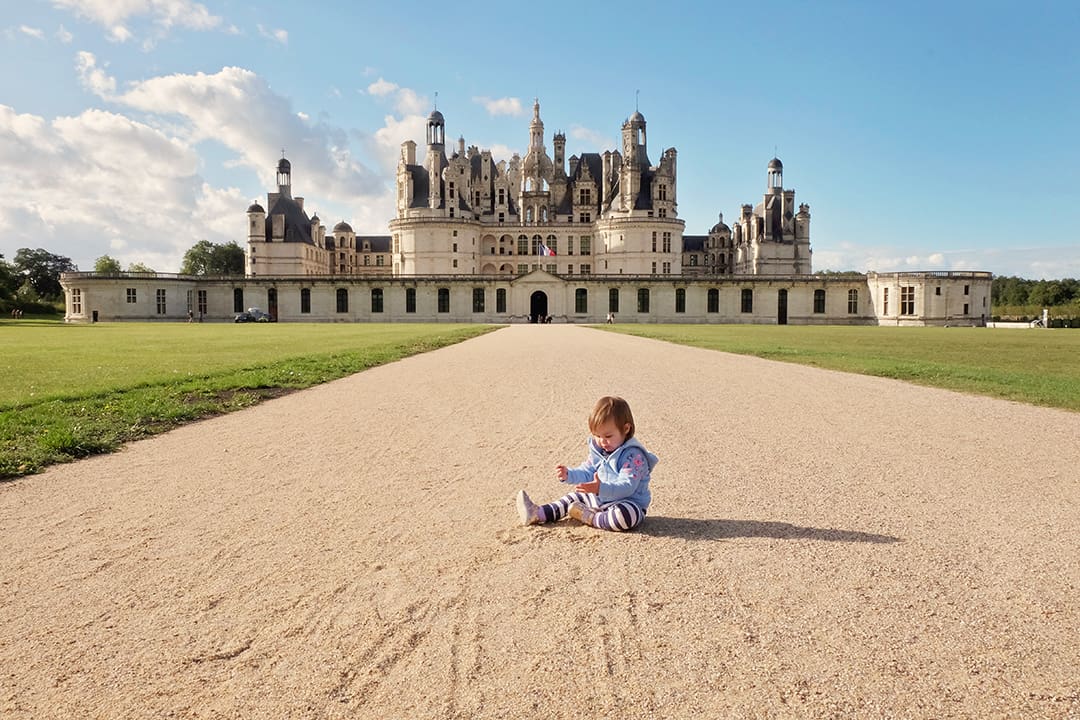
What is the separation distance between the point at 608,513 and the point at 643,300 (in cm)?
6515

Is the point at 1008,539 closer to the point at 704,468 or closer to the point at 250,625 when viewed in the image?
the point at 704,468

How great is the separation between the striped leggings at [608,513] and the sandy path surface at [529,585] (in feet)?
0.36

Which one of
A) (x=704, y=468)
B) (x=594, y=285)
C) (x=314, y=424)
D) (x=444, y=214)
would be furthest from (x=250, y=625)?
(x=444, y=214)

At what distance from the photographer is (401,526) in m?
4.77

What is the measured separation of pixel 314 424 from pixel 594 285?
199 feet

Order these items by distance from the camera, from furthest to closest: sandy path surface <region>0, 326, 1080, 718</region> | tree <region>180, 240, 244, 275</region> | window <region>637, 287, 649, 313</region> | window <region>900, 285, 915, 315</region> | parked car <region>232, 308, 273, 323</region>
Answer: tree <region>180, 240, 244, 275</region>, window <region>637, 287, 649, 313</region>, parked car <region>232, 308, 273, 323</region>, window <region>900, 285, 915, 315</region>, sandy path surface <region>0, 326, 1080, 718</region>

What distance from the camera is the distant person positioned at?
185 inches

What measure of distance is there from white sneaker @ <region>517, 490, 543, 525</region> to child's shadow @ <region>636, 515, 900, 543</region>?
682 millimetres

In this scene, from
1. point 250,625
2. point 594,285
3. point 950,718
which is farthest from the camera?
point 594,285

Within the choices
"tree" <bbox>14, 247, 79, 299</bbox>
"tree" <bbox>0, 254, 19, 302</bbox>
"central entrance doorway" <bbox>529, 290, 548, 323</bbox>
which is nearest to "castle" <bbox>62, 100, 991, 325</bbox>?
"central entrance doorway" <bbox>529, 290, 548, 323</bbox>

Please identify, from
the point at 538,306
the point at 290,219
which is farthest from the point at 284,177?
the point at 538,306

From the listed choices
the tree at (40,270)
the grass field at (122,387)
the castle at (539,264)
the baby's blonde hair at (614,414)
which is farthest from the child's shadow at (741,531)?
the tree at (40,270)

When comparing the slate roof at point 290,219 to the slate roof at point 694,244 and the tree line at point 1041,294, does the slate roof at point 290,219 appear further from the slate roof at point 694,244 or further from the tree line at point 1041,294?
the tree line at point 1041,294

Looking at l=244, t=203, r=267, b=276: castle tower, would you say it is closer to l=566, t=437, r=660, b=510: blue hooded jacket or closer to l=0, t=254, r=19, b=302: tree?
l=0, t=254, r=19, b=302: tree
